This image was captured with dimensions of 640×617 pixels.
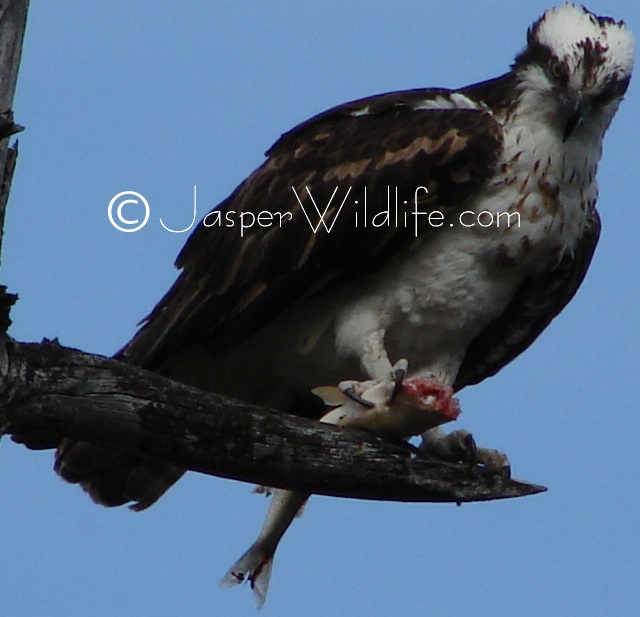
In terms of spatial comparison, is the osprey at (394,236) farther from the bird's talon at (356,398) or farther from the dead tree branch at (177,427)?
the dead tree branch at (177,427)

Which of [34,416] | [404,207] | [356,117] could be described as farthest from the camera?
[356,117]

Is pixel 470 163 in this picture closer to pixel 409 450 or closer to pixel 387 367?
pixel 387 367

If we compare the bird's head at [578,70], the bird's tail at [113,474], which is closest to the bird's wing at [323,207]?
the bird's head at [578,70]

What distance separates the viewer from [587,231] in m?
7.43

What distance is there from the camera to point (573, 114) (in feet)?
22.3

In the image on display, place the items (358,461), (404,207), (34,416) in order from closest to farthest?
1. (34,416)
2. (358,461)
3. (404,207)

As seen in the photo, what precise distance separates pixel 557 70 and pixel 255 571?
269cm

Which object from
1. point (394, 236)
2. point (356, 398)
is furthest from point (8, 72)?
point (394, 236)

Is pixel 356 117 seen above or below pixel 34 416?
above

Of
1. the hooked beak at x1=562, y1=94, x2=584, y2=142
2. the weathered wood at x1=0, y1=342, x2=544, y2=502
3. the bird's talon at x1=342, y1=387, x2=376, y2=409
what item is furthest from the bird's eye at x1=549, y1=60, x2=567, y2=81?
the weathered wood at x1=0, y1=342, x2=544, y2=502

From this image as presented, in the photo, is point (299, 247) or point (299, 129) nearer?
point (299, 247)

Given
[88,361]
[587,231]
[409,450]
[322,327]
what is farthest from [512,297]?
[88,361]

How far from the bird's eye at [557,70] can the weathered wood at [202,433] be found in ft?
6.21

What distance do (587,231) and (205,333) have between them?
6.42 ft
